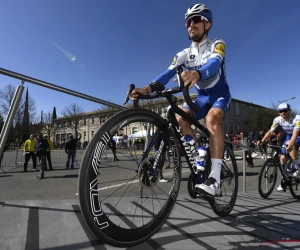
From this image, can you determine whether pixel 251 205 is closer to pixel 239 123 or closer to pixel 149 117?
pixel 149 117

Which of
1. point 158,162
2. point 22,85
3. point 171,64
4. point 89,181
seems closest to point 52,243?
point 89,181

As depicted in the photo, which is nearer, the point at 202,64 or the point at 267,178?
the point at 202,64

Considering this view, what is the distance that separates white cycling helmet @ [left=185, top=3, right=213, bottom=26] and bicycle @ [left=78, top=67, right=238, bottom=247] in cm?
113

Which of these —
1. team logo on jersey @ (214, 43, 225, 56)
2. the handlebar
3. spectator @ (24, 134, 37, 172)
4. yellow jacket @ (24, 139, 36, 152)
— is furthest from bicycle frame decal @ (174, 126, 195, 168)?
yellow jacket @ (24, 139, 36, 152)

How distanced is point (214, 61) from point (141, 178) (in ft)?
4.46

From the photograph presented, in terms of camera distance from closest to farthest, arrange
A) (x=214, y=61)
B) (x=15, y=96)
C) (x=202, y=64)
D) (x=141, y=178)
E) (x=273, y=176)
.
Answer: (x=141, y=178)
(x=214, y=61)
(x=15, y=96)
(x=202, y=64)
(x=273, y=176)

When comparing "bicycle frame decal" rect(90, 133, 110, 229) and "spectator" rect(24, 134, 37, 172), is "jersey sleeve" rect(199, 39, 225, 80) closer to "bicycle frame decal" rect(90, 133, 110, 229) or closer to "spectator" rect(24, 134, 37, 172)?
"bicycle frame decal" rect(90, 133, 110, 229)

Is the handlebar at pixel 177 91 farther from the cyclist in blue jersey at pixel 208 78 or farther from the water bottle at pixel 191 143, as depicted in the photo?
the water bottle at pixel 191 143

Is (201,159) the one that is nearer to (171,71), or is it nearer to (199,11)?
(171,71)

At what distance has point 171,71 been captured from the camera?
2.75m

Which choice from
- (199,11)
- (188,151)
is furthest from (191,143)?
(199,11)

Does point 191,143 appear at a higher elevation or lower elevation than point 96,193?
higher

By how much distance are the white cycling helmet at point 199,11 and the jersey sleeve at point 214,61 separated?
0.35 metres

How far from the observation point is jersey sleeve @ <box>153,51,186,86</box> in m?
2.68
